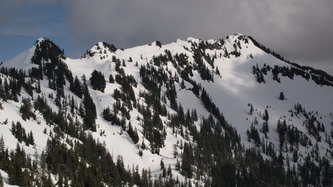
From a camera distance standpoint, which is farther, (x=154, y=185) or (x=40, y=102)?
(x=40, y=102)

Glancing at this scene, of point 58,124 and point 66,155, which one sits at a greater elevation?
point 58,124

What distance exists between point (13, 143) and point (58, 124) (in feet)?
204

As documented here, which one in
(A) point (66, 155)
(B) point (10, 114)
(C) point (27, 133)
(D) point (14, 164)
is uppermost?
(B) point (10, 114)

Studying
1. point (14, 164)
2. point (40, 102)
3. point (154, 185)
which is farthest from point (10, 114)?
point (154, 185)

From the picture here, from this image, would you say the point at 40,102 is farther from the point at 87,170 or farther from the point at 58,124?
the point at 87,170

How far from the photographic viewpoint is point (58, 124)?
188000 mm

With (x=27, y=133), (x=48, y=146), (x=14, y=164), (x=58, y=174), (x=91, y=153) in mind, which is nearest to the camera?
(x=14, y=164)

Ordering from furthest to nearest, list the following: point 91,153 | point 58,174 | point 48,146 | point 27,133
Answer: point 91,153, point 27,133, point 48,146, point 58,174

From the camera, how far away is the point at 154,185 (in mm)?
173500

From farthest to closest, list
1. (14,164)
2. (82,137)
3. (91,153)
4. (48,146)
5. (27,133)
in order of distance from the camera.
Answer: (82,137)
(91,153)
(27,133)
(48,146)
(14,164)

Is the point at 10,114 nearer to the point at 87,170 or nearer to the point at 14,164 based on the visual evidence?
the point at 87,170

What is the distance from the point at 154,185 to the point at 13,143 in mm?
71929

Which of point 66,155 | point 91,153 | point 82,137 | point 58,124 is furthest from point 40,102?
point 66,155

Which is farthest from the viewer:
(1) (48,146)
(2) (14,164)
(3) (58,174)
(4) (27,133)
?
(4) (27,133)
